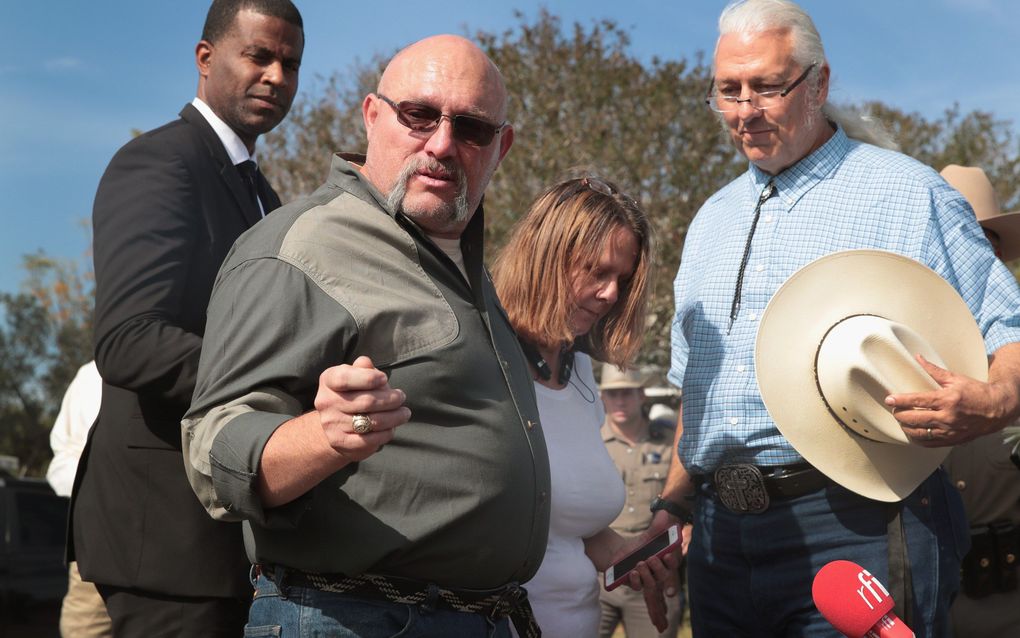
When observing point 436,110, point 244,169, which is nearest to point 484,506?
point 436,110

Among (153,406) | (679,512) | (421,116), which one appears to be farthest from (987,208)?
(153,406)

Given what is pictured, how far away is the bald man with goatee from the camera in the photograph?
211 cm

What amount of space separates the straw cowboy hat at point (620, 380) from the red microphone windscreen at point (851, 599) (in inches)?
238

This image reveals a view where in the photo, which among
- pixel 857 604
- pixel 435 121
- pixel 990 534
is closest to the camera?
pixel 857 604

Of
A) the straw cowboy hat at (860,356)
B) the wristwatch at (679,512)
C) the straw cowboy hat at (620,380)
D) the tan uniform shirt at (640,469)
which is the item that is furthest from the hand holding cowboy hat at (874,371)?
the straw cowboy hat at (620,380)

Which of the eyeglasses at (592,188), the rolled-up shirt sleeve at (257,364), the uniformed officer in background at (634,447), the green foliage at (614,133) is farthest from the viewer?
the green foliage at (614,133)

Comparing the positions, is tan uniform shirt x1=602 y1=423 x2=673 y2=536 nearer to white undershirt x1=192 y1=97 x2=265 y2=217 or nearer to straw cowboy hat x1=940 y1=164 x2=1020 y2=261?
straw cowboy hat x1=940 y1=164 x2=1020 y2=261

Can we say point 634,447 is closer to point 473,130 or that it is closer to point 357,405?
point 473,130

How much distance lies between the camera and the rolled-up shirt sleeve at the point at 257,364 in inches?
81.1

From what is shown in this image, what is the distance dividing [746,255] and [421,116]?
129 centimetres

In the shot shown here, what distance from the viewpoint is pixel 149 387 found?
268 centimetres

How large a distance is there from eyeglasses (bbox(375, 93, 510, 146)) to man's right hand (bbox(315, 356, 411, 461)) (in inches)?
38.8

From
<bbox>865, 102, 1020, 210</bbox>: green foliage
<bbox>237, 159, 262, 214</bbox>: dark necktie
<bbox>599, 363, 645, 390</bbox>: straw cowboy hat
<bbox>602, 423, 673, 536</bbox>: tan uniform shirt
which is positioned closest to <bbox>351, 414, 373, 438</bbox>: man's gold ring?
<bbox>237, 159, 262, 214</bbox>: dark necktie

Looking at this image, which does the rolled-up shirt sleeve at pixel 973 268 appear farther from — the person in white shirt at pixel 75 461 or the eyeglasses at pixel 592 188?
the person in white shirt at pixel 75 461
